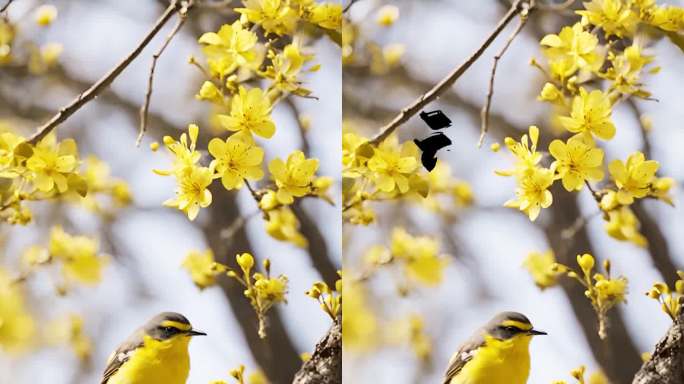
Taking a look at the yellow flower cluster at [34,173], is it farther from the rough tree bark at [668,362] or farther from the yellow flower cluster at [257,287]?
the rough tree bark at [668,362]

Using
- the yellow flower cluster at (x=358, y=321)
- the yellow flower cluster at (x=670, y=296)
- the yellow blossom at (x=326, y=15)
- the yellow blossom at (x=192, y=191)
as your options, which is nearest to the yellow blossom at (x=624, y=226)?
the yellow flower cluster at (x=670, y=296)

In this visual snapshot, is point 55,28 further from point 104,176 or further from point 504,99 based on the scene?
point 504,99

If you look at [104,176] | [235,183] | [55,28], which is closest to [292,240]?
[235,183]

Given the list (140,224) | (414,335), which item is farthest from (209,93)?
(414,335)

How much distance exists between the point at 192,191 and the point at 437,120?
65 centimetres

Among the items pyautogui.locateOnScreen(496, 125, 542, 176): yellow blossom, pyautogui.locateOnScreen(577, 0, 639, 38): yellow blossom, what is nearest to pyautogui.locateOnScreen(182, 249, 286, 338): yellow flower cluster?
pyautogui.locateOnScreen(496, 125, 542, 176): yellow blossom

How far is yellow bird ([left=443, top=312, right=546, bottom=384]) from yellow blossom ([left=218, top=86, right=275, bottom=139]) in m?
0.74

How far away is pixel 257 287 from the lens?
6.91ft

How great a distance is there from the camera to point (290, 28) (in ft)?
7.14

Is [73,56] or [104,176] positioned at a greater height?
[73,56]

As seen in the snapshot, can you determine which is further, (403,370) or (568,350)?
(403,370)

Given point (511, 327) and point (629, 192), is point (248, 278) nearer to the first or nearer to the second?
point (511, 327)

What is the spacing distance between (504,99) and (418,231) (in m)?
0.40

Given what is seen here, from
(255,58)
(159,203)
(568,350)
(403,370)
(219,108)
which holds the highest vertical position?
(255,58)
